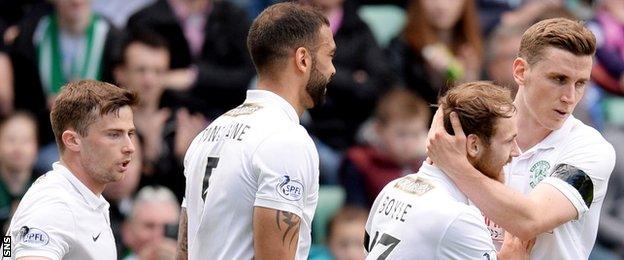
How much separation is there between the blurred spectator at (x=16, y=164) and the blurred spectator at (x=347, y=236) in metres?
2.39

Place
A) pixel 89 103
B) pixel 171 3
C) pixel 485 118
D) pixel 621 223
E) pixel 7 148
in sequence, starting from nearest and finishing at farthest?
pixel 485 118 → pixel 89 103 → pixel 7 148 → pixel 171 3 → pixel 621 223

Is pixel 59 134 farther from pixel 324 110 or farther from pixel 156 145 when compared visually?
pixel 324 110

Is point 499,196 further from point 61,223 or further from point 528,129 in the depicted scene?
point 61,223

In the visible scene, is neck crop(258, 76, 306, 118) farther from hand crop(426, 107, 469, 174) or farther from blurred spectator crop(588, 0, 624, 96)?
blurred spectator crop(588, 0, 624, 96)

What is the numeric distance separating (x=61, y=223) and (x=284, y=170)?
107cm

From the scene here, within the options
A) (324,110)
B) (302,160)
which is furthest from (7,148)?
(302,160)

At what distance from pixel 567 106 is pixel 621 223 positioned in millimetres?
6057

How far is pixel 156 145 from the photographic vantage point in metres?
11.8

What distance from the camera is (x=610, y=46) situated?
13523 mm

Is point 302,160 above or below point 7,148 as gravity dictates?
above

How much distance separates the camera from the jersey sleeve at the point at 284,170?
6676 millimetres

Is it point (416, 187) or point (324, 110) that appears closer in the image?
point (416, 187)

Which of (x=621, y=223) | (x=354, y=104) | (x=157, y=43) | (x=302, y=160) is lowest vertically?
(x=621, y=223)

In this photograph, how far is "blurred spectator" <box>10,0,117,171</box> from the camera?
38.6ft
